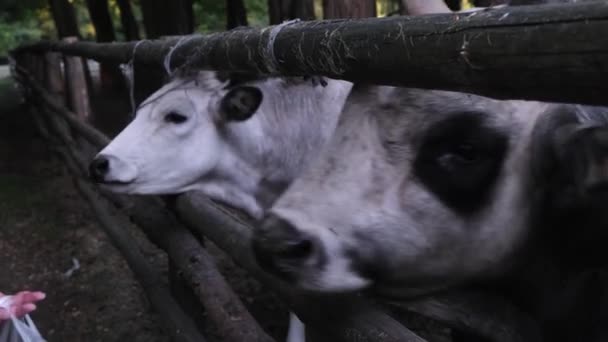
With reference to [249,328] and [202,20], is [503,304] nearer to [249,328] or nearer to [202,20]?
[249,328]

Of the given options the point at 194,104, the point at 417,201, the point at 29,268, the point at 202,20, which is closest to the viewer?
the point at 417,201

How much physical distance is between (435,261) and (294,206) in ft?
1.11

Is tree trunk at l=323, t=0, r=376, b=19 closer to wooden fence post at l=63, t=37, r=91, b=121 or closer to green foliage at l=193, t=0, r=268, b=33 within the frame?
wooden fence post at l=63, t=37, r=91, b=121

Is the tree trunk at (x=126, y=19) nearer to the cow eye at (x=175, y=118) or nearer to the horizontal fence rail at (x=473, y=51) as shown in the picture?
the cow eye at (x=175, y=118)

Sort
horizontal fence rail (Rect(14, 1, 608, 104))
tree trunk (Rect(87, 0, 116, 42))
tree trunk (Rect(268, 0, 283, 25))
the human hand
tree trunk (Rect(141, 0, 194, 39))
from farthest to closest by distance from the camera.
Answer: tree trunk (Rect(87, 0, 116, 42)), tree trunk (Rect(141, 0, 194, 39)), tree trunk (Rect(268, 0, 283, 25)), the human hand, horizontal fence rail (Rect(14, 1, 608, 104))

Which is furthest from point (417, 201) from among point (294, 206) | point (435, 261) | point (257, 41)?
point (257, 41)

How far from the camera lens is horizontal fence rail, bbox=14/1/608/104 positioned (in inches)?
39.8

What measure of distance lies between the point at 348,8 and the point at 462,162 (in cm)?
267

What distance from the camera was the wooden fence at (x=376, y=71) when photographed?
104 cm

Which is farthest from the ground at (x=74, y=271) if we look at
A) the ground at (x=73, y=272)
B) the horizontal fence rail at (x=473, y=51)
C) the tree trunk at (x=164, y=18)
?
the horizontal fence rail at (x=473, y=51)

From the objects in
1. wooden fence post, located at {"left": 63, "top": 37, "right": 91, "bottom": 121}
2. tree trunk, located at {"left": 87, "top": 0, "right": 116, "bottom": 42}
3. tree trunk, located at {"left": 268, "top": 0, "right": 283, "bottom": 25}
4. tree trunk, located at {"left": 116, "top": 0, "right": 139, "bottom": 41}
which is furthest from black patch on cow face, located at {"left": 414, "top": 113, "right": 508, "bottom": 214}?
tree trunk, located at {"left": 87, "top": 0, "right": 116, "bottom": 42}

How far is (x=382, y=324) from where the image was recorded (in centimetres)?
172

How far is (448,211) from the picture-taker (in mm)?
1490

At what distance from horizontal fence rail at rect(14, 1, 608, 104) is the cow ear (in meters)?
1.21
